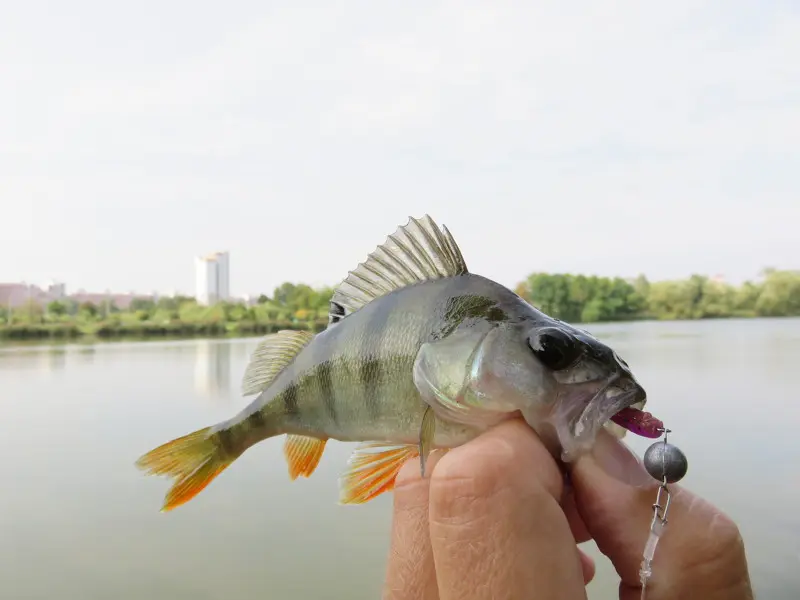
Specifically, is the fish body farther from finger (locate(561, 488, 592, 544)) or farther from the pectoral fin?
finger (locate(561, 488, 592, 544))

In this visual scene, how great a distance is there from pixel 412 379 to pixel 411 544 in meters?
0.34

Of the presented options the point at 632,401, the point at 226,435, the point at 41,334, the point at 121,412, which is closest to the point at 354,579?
the point at 226,435

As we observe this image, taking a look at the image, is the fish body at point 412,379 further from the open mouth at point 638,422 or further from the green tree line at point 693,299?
the green tree line at point 693,299

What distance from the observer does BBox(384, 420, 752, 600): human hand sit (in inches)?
39.8

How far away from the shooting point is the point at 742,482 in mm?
8891

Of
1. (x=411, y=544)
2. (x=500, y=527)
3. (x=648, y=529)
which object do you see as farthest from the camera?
(x=411, y=544)

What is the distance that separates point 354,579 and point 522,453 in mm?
6216

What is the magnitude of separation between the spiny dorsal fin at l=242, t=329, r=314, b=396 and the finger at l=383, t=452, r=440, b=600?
51 cm

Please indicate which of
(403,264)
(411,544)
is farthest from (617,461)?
(403,264)

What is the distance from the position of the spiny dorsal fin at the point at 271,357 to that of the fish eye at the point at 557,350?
2.28 ft

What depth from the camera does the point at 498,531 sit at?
39.8 inches

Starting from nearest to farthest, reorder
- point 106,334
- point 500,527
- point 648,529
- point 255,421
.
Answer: point 500,527, point 648,529, point 255,421, point 106,334

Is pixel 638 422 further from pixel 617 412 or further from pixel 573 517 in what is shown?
pixel 573 517

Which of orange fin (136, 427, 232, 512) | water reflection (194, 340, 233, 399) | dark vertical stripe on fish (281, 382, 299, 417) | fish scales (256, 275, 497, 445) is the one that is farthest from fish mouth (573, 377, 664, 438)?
water reflection (194, 340, 233, 399)
